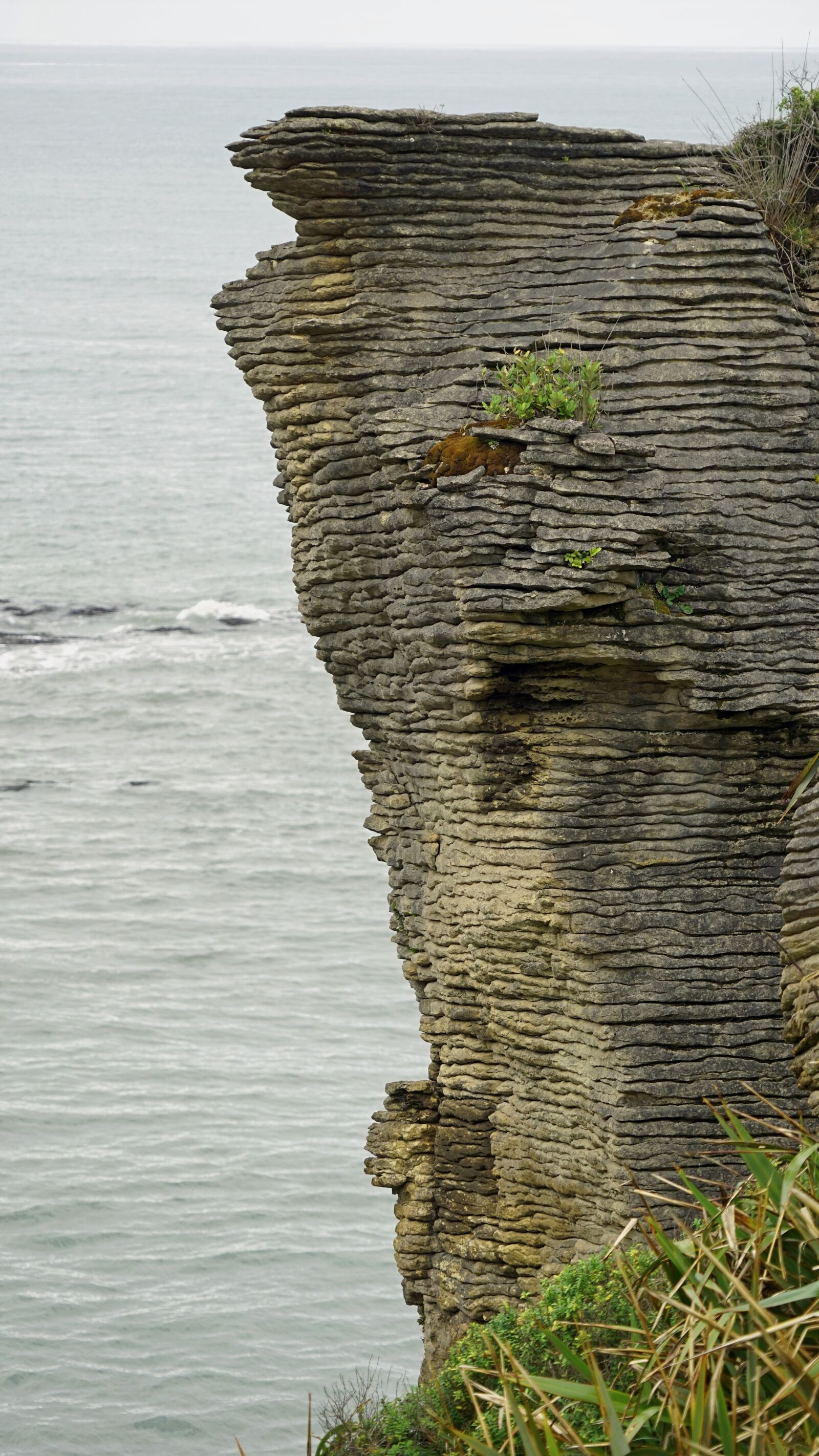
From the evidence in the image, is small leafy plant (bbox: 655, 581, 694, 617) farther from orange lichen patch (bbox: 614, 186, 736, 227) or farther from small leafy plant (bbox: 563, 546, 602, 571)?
orange lichen patch (bbox: 614, 186, 736, 227)

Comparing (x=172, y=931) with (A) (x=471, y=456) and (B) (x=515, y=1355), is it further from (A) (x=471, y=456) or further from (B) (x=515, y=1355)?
(A) (x=471, y=456)

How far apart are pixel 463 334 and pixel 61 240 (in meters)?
111

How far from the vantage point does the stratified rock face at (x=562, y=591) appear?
14.6 m

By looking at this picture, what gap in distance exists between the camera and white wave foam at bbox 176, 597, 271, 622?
71375mm

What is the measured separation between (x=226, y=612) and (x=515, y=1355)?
5834 centimetres

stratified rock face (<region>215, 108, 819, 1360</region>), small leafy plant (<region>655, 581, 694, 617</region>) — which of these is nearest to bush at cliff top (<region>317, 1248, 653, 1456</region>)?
stratified rock face (<region>215, 108, 819, 1360</region>)

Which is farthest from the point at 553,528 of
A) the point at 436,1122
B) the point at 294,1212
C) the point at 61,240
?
the point at 61,240

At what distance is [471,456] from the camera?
14.7m

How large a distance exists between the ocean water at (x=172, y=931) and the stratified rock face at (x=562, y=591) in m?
15.5

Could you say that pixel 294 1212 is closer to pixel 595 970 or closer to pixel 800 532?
pixel 595 970

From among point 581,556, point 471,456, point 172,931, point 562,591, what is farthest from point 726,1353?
point 172,931

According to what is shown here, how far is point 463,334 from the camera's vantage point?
623 inches

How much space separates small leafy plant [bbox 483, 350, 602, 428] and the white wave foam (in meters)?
56.5

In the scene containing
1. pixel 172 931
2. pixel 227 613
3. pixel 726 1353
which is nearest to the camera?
pixel 726 1353
